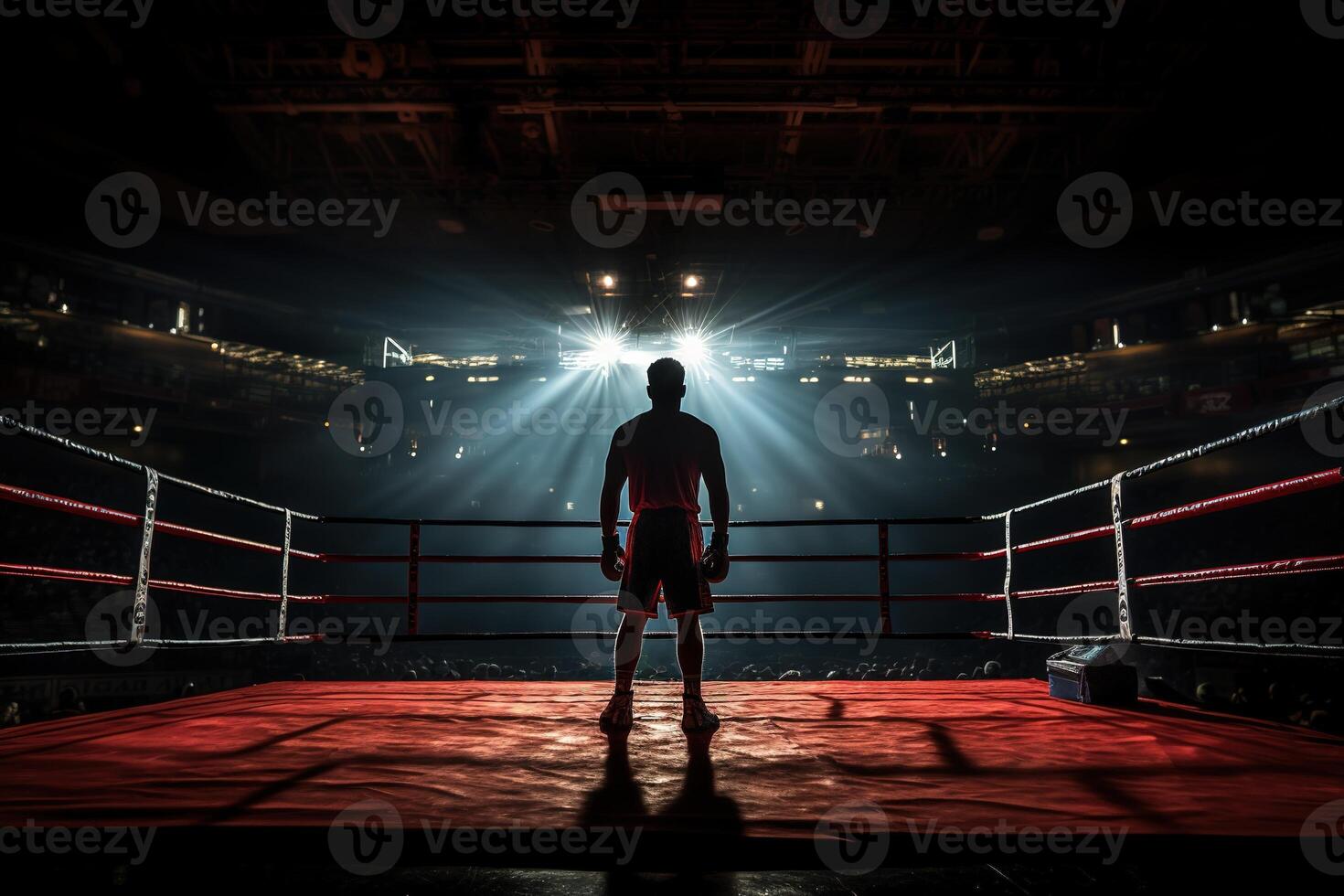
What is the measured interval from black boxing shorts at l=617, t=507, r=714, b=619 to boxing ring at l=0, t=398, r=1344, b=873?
548 millimetres

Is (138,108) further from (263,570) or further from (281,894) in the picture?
(263,570)

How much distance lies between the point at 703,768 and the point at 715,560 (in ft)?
3.47

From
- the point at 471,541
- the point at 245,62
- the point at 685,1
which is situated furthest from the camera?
the point at 471,541

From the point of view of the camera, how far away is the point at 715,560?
317 centimetres

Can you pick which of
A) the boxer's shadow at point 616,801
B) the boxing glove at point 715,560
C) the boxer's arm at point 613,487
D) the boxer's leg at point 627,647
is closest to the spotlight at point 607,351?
the boxer's arm at point 613,487

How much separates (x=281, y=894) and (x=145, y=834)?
0.36m

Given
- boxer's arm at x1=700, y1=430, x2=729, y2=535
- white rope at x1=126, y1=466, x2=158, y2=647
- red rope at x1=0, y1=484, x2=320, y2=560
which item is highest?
boxer's arm at x1=700, y1=430, x2=729, y2=535

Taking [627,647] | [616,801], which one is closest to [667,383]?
[627,647]

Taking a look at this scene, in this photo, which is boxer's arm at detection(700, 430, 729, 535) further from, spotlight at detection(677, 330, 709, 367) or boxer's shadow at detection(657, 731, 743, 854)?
spotlight at detection(677, 330, 709, 367)

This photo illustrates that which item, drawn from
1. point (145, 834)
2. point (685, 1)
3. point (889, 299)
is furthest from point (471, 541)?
point (145, 834)

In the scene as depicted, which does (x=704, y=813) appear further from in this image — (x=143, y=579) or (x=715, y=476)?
(x=143, y=579)

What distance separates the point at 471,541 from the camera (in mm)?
21938

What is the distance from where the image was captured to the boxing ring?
1.60 m

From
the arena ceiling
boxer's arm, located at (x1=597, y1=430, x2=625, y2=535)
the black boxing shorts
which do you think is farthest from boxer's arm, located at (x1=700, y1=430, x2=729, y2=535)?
the arena ceiling
